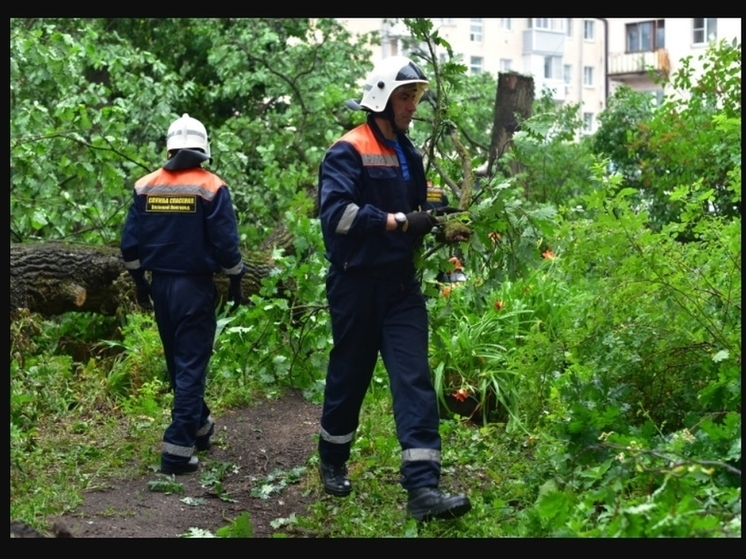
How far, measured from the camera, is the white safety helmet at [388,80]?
594 cm

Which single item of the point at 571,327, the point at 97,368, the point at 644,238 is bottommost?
the point at 97,368

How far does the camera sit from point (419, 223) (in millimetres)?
5758

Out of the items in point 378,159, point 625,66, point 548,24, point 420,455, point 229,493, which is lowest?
point 229,493

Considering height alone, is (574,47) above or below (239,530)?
above

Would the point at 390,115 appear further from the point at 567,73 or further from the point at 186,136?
the point at 567,73

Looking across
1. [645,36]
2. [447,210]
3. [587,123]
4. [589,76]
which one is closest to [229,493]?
[447,210]

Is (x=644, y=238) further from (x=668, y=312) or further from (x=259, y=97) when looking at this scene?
(x=259, y=97)

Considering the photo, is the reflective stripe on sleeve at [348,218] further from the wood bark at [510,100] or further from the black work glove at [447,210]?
the wood bark at [510,100]

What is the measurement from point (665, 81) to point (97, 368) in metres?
7.23

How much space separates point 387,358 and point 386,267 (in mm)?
439

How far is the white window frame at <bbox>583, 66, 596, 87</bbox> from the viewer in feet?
153

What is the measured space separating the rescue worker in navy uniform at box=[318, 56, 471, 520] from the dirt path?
740 millimetres

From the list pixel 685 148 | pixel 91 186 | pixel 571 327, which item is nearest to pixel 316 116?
pixel 91 186
